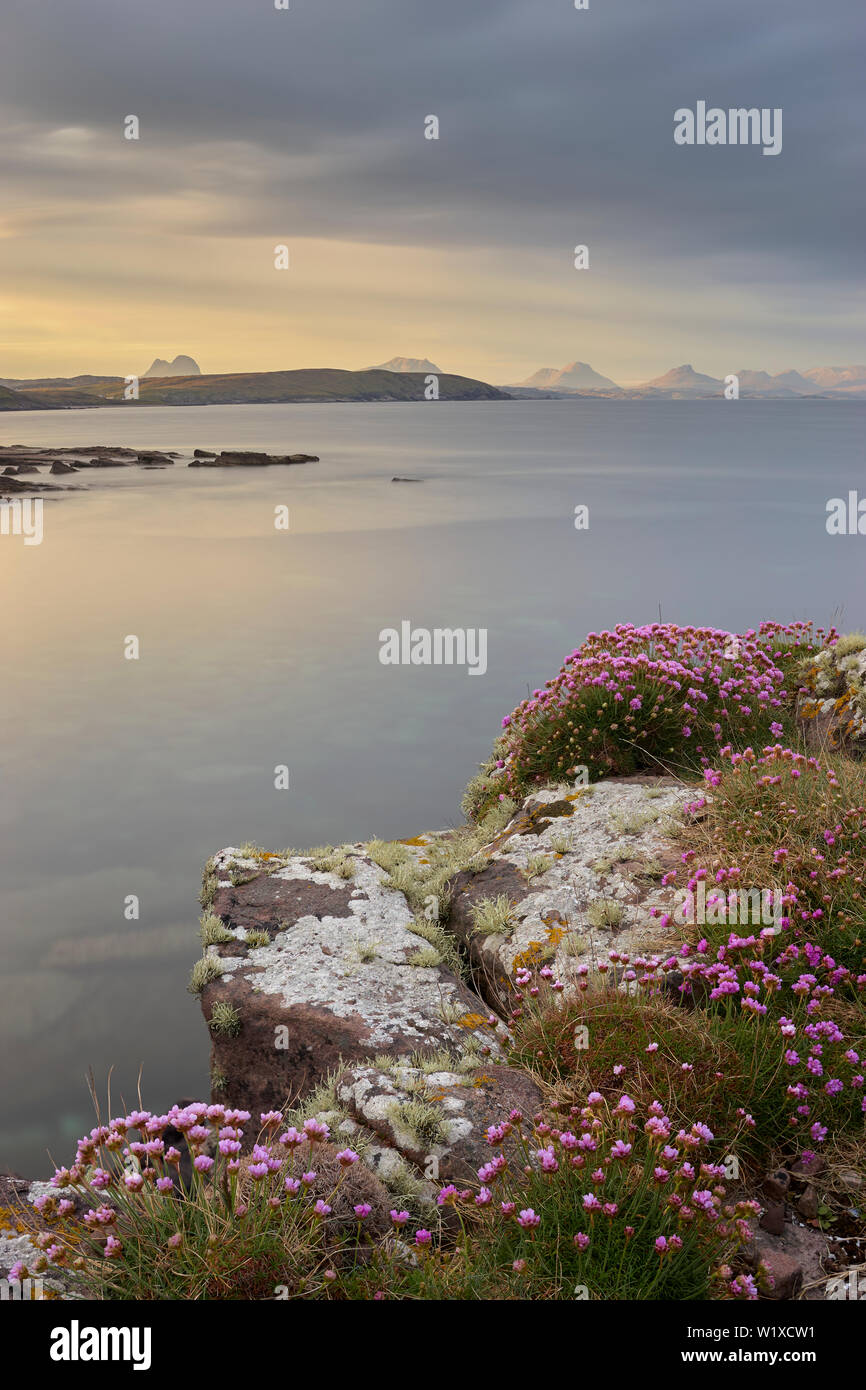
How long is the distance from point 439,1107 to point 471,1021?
1326mm

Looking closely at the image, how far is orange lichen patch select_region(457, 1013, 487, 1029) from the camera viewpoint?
20.5 feet

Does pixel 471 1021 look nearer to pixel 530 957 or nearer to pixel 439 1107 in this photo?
pixel 530 957

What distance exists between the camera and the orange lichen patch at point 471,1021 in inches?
245

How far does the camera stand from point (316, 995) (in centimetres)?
637

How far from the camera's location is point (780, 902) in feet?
19.4

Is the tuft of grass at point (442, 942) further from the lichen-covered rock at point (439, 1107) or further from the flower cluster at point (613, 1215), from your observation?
the flower cluster at point (613, 1215)

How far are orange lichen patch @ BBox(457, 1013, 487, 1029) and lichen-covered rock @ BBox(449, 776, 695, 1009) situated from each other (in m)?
0.37

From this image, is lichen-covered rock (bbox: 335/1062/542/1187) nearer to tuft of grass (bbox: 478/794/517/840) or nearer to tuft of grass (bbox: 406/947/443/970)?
tuft of grass (bbox: 406/947/443/970)

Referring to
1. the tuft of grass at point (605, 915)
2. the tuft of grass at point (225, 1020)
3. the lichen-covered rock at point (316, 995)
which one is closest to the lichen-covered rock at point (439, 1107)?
the lichen-covered rock at point (316, 995)

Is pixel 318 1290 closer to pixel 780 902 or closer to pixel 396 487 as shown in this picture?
pixel 780 902

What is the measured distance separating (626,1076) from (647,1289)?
4.99ft

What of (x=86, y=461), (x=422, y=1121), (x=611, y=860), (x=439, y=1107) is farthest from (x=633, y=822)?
(x=86, y=461)

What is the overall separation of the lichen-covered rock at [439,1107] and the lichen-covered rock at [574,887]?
1014 mm

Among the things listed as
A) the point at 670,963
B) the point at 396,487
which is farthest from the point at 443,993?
the point at 396,487
